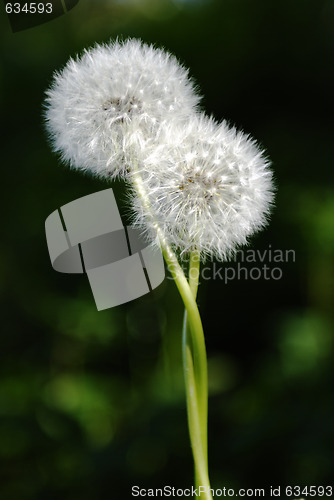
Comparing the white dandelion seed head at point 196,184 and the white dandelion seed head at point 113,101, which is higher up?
the white dandelion seed head at point 113,101

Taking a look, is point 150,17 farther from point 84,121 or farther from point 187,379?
point 187,379

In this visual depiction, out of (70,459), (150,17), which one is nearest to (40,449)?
(70,459)

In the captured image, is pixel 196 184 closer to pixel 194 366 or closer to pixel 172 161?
pixel 172 161

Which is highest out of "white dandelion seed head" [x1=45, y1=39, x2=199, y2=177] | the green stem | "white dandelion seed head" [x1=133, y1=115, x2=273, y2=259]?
"white dandelion seed head" [x1=45, y1=39, x2=199, y2=177]

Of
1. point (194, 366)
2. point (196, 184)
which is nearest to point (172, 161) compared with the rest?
point (196, 184)

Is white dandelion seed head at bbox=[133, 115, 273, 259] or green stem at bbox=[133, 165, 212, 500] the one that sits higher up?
white dandelion seed head at bbox=[133, 115, 273, 259]
